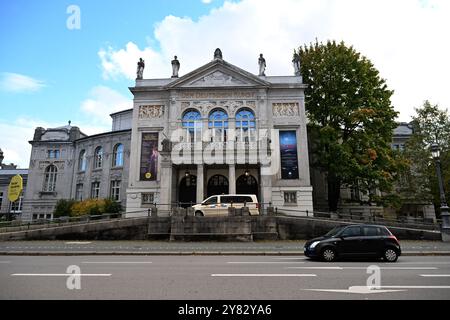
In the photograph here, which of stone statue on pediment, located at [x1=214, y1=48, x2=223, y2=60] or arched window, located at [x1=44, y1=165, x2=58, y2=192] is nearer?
stone statue on pediment, located at [x1=214, y1=48, x2=223, y2=60]

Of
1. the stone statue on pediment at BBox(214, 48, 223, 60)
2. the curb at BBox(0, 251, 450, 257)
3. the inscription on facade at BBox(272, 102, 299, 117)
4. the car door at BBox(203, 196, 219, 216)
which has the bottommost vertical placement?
the curb at BBox(0, 251, 450, 257)

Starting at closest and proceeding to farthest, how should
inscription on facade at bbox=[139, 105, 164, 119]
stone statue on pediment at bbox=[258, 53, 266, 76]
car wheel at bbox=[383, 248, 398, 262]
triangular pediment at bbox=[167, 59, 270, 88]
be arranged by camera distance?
car wheel at bbox=[383, 248, 398, 262], triangular pediment at bbox=[167, 59, 270, 88], inscription on facade at bbox=[139, 105, 164, 119], stone statue on pediment at bbox=[258, 53, 266, 76]

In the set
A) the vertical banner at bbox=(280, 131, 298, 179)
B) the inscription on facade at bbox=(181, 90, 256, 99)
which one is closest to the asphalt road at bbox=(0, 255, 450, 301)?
the vertical banner at bbox=(280, 131, 298, 179)

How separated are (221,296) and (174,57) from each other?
30.1m

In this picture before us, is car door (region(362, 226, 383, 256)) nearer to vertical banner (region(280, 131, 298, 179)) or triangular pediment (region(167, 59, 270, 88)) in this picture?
vertical banner (region(280, 131, 298, 179))

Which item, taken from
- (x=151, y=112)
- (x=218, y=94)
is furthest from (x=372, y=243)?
(x=151, y=112)

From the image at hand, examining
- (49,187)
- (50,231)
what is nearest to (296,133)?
(50,231)

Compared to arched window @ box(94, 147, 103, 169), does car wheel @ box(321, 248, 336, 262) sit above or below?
below

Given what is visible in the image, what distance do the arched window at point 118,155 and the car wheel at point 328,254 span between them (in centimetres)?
3004

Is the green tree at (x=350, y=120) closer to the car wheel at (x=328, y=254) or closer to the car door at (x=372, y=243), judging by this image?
the car door at (x=372, y=243)

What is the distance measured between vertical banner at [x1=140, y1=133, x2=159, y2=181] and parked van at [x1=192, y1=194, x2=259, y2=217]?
327 inches

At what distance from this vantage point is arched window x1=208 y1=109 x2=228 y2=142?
1105 inches
